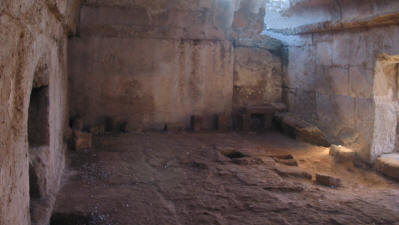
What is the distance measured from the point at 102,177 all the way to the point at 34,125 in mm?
1014

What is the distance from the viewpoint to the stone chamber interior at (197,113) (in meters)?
2.79

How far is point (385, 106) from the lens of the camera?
190 inches

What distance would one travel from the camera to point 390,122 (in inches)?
192

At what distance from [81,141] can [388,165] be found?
425 cm

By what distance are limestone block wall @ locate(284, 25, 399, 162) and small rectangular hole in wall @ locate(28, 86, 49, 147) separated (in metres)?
4.24

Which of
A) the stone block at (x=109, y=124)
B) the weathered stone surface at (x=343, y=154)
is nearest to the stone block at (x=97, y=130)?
the stone block at (x=109, y=124)

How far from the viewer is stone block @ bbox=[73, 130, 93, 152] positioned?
4.82 metres

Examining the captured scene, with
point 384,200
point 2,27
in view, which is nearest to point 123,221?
point 2,27

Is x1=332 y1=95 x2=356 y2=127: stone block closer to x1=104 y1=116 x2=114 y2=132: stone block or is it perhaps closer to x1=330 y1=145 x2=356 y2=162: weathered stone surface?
x1=330 y1=145 x2=356 y2=162: weathered stone surface

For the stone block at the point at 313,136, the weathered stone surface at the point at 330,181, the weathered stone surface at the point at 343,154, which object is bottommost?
the weathered stone surface at the point at 330,181

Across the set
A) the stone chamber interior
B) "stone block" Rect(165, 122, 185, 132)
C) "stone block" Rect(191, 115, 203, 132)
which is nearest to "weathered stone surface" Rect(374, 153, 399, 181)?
the stone chamber interior

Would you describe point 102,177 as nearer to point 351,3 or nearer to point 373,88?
point 373,88

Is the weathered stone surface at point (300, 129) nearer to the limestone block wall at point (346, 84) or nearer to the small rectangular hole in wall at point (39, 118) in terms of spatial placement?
the limestone block wall at point (346, 84)

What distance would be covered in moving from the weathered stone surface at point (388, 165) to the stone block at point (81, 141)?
4122 mm
